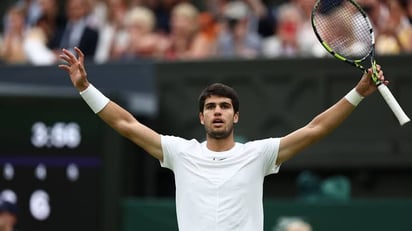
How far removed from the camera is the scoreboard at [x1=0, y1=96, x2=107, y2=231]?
1364 centimetres

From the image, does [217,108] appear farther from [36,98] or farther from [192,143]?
[36,98]

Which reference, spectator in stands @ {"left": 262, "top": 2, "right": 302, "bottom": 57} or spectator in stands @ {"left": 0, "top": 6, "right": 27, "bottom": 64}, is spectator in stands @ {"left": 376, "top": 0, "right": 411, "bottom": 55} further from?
spectator in stands @ {"left": 0, "top": 6, "right": 27, "bottom": 64}

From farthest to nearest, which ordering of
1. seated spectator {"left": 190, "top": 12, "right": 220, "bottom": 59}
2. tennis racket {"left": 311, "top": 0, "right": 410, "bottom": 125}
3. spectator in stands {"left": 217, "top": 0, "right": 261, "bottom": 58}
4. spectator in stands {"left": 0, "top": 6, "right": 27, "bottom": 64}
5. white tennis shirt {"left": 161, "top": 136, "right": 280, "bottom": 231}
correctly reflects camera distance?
spectator in stands {"left": 0, "top": 6, "right": 27, "bottom": 64}, seated spectator {"left": 190, "top": 12, "right": 220, "bottom": 59}, spectator in stands {"left": 217, "top": 0, "right": 261, "bottom": 58}, tennis racket {"left": 311, "top": 0, "right": 410, "bottom": 125}, white tennis shirt {"left": 161, "top": 136, "right": 280, "bottom": 231}

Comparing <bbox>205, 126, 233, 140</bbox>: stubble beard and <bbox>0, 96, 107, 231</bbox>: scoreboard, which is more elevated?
<bbox>0, 96, 107, 231</bbox>: scoreboard

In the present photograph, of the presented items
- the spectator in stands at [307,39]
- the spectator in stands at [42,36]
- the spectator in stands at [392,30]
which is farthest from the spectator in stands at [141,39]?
the spectator in stands at [392,30]

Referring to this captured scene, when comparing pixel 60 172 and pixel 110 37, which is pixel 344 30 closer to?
pixel 60 172

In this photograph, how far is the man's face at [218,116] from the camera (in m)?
7.98

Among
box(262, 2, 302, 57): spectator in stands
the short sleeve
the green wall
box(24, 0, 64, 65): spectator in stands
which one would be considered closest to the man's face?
the short sleeve

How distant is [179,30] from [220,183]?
262 inches

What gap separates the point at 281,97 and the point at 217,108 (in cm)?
581

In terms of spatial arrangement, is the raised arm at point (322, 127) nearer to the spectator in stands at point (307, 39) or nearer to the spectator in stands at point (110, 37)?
the spectator in stands at point (307, 39)

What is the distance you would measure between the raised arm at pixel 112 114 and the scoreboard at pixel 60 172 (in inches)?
211

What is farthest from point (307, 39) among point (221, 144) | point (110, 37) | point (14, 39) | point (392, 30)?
point (221, 144)

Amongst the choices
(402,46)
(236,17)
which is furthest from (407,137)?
(236,17)
